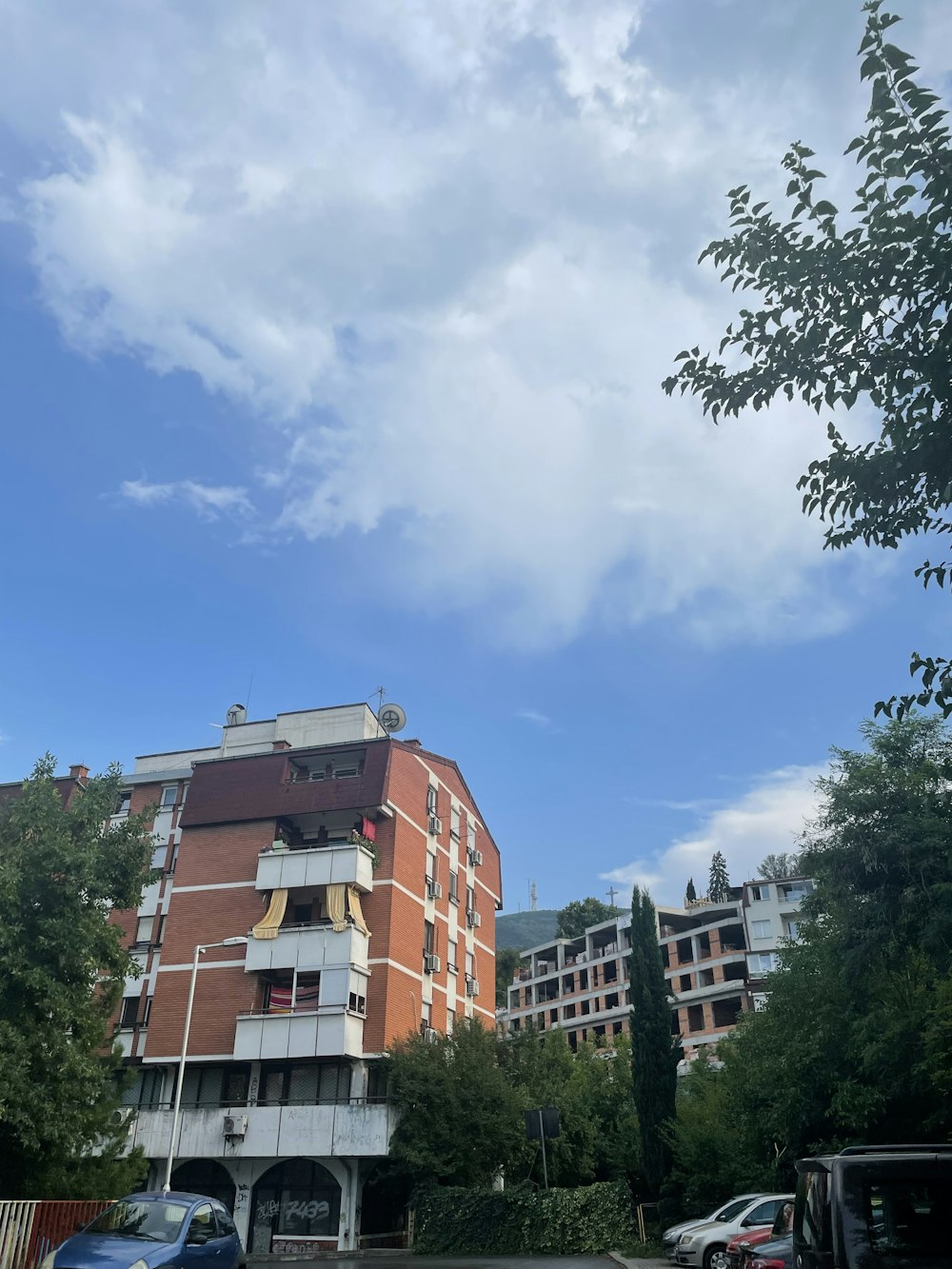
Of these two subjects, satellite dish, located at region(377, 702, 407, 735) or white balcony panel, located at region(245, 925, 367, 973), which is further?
satellite dish, located at region(377, 702, 407, 735)

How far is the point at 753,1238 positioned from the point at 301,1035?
20.5 m

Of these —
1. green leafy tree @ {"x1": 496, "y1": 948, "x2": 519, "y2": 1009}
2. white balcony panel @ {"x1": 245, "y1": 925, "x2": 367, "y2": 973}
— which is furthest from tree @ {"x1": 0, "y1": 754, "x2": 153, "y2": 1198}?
green leafy tree @ {"x1": 496, "y1": 948, "x2": 519, "y2": 1009}

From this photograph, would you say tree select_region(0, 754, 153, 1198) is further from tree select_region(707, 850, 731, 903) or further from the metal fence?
tree select_region(707, 850, 731, 903)

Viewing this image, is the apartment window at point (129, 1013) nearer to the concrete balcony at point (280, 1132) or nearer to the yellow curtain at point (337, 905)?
the concrete balcony at point (280, 1132)

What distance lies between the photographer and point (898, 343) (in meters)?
8.14

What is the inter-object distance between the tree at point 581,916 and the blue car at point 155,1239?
92304mm

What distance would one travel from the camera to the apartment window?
3922 cm

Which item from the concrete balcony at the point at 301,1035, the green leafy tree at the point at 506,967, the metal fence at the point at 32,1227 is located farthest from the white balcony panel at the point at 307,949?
the green leafy tree at the point at 506,967

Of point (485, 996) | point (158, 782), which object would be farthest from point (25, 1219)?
point (485, 996)

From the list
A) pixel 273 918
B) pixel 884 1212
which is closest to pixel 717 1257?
pixel 884 1212

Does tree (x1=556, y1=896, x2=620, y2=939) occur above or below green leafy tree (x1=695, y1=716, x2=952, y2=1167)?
above

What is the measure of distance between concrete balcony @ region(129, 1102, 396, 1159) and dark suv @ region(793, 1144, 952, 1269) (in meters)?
29.0

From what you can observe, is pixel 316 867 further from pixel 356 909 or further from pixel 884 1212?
pixel 884 1212

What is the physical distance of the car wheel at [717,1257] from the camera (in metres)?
19.7
